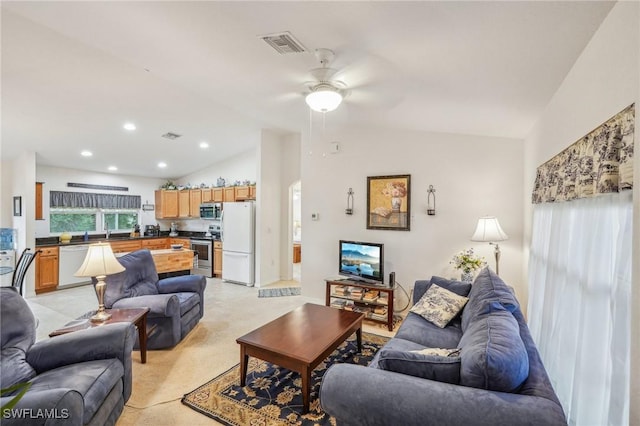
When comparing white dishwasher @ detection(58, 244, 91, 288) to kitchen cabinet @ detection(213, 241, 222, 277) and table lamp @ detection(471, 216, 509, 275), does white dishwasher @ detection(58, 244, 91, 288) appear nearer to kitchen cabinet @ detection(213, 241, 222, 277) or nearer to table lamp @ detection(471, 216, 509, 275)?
kitchen cabinet @ detection(213, 241, 222, 277)

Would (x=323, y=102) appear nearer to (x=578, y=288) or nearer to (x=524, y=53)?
(x=524, y=53)

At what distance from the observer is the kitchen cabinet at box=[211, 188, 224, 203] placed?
22.5 ft

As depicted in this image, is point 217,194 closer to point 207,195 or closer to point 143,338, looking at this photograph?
point 207,195

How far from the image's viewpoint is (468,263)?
12.0 feet

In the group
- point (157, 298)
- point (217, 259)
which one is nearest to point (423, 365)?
point (157, 298)

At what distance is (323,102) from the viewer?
8.81 ft

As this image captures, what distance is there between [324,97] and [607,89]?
184 cm

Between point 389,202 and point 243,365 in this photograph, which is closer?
point 243,365

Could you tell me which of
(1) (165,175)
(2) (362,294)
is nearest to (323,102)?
(2) (362,294)

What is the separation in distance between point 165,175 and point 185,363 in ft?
20.1

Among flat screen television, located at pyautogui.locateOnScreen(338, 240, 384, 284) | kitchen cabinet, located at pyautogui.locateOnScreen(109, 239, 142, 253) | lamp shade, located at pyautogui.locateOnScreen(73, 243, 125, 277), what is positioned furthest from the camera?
kitchen cabinet, located at pyautogui.locateOnScreen(109, 239, 142, 253)

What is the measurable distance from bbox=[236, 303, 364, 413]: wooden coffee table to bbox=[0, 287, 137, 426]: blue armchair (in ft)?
2.73

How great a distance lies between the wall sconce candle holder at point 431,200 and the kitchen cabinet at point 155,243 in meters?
6.40
